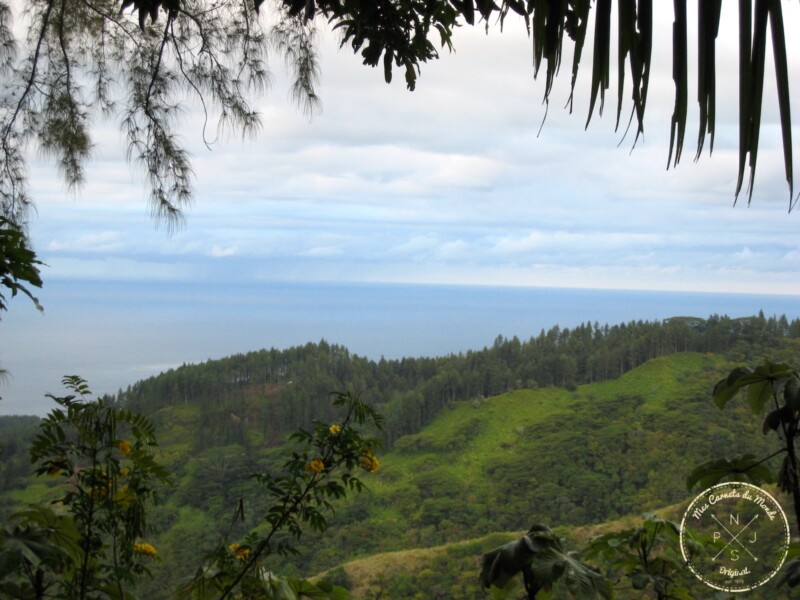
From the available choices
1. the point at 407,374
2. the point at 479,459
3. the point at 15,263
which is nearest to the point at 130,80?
the point at 15,263

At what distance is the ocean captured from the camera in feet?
6.89

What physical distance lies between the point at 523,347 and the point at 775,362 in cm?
3002

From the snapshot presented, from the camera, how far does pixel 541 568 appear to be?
0.75 metres

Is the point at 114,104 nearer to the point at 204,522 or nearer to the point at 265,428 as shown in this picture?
the point at 204,522

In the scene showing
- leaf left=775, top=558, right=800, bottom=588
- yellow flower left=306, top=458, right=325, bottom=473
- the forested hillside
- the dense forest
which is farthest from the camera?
the dense forest

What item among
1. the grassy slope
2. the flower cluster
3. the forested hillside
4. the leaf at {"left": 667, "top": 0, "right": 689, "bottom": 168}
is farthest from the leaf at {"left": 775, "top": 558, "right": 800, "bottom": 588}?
the grassy slope

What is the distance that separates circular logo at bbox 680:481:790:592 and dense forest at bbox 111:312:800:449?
16.8m

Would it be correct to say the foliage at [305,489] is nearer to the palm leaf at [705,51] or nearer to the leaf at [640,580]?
the leaf at [640,580]

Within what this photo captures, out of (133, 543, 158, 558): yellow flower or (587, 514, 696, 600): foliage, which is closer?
(587, 514, 696, 600): foliage

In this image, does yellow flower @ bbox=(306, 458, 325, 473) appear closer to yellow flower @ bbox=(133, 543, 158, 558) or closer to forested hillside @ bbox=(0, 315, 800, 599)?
yellow flower @ bbox=(133, 543, 158, 558)

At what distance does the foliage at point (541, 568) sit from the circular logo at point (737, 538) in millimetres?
175

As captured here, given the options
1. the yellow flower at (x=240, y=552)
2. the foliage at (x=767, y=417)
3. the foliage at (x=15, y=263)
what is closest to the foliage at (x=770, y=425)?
the foliage at (x=767, y=417)

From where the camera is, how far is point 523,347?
3023 centimetres

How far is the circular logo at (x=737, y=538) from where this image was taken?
0.81m
